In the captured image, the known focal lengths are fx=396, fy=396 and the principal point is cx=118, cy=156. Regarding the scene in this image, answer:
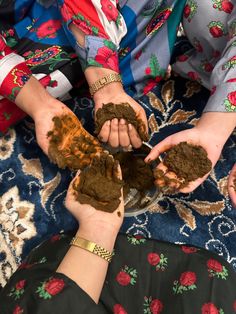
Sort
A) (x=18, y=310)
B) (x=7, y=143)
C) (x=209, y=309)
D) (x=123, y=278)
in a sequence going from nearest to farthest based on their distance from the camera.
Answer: (x=18, y=310) < (x=209, y=309) < (x=123, y=278) < (x=7, y=143)

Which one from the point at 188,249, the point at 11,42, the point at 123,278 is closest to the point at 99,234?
the point at 123,278

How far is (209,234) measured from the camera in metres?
1.20

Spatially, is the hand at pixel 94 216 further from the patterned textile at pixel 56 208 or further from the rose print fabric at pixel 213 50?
the rose print fabric at pixel 213 50

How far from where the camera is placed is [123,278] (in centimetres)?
92

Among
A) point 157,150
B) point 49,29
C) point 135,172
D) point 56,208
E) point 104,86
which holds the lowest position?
point 56,208

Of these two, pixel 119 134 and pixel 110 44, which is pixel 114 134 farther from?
pixel 110 44

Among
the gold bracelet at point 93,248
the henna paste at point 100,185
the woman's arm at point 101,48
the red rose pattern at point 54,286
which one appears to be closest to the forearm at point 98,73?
the woman's arm at point 101,48

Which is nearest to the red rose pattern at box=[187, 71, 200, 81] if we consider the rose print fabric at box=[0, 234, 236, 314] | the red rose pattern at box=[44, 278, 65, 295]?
the rose print fabric at box=[0, 234, 236, 314]

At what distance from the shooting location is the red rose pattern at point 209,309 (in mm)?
818

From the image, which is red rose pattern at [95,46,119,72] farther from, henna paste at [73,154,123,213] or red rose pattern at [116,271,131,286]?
red rose pattern at [116,271,131,286]

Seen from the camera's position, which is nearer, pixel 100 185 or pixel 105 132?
pixel 100 185

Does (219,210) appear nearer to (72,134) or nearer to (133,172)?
(133,172)

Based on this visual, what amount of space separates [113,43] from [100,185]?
42 cm

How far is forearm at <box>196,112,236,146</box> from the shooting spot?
1.05 meters
